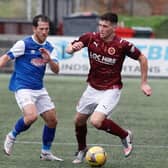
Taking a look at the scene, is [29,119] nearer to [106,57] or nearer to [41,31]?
[41,31]

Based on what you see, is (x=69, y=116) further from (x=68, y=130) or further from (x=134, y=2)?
(x=134, y=2)

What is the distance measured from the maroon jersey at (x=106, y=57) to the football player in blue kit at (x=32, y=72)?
0.47 m

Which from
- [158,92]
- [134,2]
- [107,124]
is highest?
[107,124]

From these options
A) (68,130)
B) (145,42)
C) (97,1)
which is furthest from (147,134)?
(97,1)

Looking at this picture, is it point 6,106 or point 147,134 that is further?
point 6,106

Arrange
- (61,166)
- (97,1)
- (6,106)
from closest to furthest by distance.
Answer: (61,166) < (6,106) < (97,1)

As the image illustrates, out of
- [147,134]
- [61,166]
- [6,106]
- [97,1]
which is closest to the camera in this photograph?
[61,166]

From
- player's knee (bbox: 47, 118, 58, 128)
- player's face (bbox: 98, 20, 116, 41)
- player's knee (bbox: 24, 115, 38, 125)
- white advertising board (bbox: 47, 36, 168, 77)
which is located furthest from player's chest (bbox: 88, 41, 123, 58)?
white advertising board (bbox: 47, 36, 168, 77)

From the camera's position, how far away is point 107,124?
8.77m

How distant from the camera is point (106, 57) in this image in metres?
8.78

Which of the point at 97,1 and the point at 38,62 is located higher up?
the point at 38,62

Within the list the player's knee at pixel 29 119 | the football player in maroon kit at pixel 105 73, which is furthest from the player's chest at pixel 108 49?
the player's knee at pixel 29 119

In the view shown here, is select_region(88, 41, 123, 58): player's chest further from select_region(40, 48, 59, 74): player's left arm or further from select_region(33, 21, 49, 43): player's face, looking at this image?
select_region(33, 21, 49, 43): player's face

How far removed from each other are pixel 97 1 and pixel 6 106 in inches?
1485
